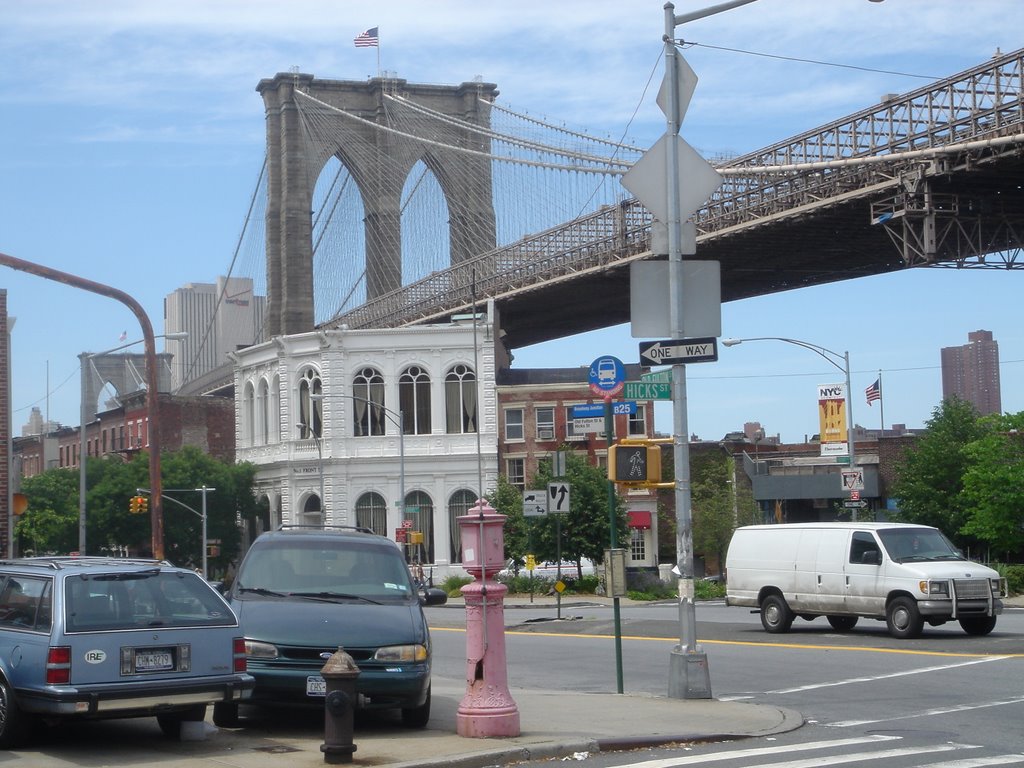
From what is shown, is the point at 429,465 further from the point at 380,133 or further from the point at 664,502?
the point at 380,133

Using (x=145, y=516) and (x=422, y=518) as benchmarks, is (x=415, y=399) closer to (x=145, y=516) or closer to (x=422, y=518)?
(x=422, y=518)

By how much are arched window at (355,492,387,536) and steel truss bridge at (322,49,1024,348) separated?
516 inches

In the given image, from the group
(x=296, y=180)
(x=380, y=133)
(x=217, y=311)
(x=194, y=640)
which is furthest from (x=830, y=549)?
(x=217, y=311)

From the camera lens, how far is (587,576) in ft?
163

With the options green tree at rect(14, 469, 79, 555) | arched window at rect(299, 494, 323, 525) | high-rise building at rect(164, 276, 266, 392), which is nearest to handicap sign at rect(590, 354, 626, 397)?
arched window at rect(299, 494, 323, 525)

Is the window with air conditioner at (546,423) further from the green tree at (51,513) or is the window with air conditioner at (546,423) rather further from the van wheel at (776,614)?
the van wheel at (776,614)

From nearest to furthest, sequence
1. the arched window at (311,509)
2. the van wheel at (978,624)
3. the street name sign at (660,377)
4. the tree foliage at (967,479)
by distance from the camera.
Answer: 1. the street name sign at (660,377)
2. the van wheel at (978,624)
3. the tree foliage at (967,479)
4. the arched window at (311,509)

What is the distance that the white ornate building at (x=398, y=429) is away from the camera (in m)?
61.8

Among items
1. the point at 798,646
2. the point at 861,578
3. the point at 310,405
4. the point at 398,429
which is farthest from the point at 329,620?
the point at 310,405

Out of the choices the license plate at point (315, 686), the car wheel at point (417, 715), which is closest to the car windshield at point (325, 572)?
the car wheel at point (417, 715)

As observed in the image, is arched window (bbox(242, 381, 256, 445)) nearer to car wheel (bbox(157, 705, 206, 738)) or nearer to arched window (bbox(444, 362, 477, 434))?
arched window (bbox(444, 362, 477, 434))

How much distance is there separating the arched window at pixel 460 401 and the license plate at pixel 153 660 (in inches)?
2020

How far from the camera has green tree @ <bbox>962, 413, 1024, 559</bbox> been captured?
161 feet

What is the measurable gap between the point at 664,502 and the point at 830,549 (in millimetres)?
38854
